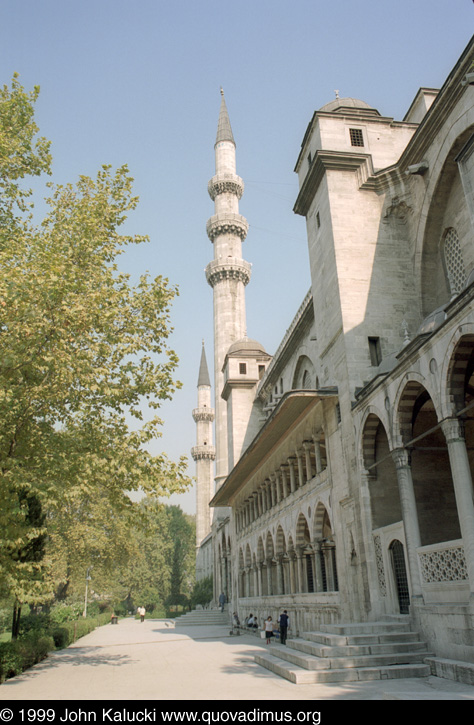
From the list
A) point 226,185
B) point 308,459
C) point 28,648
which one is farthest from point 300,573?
point 226,185

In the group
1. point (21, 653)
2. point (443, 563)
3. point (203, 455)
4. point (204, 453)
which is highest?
point (204, 453)

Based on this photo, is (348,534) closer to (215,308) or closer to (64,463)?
(64,463)

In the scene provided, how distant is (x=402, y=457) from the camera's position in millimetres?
12977

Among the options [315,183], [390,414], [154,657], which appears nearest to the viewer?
[390,414]

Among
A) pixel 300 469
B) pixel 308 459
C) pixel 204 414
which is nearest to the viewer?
pixel 308 459

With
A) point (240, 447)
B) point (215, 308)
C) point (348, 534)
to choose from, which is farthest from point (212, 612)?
point (348, 534)

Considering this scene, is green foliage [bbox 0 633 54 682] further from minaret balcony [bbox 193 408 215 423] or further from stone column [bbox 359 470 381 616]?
minaret balcony [bbox 193 408 215 423]

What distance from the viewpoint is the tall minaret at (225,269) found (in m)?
46.3

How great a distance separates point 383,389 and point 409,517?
3.06 metres

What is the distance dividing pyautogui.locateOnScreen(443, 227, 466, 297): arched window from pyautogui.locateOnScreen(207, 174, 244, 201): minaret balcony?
37392 millimetres

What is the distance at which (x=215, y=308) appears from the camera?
1916 inches

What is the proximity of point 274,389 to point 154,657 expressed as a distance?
18767 mm

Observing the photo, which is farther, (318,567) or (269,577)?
(269,577)

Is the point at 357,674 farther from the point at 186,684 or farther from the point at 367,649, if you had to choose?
the point at 186,684
